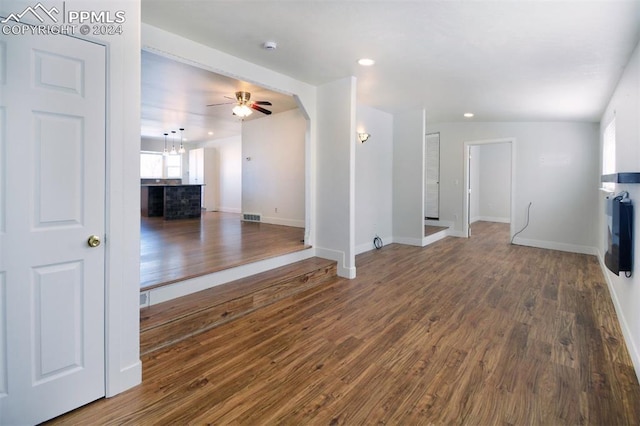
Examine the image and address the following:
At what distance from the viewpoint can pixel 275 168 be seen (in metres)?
7.33

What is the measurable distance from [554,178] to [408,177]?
2833 millimetres

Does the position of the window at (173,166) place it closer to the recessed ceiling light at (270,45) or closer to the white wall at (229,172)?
the white wall at (229,172)

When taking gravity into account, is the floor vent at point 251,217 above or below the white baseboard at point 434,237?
above

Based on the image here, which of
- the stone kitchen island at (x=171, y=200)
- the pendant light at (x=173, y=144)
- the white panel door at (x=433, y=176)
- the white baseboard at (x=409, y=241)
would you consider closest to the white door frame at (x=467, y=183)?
the white panel door at (x=433, y=176)

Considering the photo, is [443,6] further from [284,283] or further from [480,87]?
[284,283]

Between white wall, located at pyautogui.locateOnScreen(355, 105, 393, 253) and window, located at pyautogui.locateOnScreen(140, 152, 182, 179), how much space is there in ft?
31.2

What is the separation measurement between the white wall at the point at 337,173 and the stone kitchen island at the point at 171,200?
5155 millimetres

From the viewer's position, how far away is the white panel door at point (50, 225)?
1605mm

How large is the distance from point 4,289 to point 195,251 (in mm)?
2773

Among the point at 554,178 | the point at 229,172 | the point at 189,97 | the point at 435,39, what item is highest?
the point at 189,97

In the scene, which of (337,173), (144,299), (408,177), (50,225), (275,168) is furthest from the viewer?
(275,168)

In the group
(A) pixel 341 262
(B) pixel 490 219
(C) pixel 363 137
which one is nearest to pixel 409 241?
(C) pixel 363 137

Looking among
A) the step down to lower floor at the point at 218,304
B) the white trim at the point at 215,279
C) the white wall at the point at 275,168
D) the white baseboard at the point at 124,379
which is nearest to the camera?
the white baseboard at the point at 124,379

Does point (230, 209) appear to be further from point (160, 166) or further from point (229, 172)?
point (160, 166)
